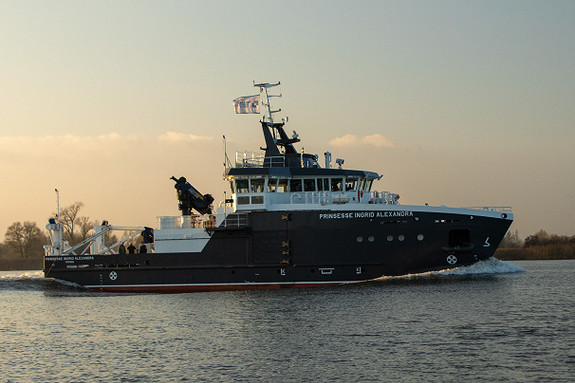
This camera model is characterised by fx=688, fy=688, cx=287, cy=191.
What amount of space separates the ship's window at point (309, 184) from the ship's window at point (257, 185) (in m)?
2.06

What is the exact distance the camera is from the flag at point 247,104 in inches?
1406

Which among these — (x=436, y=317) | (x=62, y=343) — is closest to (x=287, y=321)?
(x=436, y=317)

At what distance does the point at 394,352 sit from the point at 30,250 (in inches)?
2739

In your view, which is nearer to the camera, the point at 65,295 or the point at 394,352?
the point at 394,352

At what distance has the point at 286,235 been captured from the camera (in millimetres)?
31672

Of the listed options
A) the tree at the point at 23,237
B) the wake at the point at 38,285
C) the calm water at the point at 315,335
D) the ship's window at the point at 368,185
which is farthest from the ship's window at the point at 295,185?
the tree at the point at 23,237

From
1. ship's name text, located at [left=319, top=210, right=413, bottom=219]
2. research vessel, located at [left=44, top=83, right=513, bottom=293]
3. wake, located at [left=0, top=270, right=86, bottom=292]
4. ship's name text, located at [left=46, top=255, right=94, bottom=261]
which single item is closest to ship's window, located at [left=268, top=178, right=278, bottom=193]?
research vessel, located at [left=44, top=83, right=513, bottom=293]

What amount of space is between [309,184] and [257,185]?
2.49m

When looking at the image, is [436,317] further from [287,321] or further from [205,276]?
[205,276]

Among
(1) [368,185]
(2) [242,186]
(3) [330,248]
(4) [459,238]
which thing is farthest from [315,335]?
(1) [368,185]

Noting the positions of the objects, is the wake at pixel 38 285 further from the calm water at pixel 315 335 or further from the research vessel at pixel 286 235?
the calm water at pixel 315 335

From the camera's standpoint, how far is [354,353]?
54.8ft

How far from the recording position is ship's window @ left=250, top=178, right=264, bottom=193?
3297 cm

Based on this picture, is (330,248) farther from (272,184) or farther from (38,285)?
(38,285)
